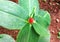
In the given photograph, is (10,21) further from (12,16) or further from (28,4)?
(28,4)

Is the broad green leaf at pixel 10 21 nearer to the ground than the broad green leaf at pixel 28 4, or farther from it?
nearer to the ground

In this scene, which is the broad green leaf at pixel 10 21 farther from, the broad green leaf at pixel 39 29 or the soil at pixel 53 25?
the soil at pixel 53 25

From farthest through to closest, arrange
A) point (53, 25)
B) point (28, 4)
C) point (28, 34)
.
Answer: point (53, 25)
point (28, 4)
point (28, 34)

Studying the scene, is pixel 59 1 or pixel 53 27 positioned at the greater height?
pixel 59 1

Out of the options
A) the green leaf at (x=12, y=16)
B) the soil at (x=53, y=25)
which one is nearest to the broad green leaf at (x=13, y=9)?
the green leaf at (x=12, y=16)

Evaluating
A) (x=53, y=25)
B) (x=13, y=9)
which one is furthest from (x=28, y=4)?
(x=53, y=25)

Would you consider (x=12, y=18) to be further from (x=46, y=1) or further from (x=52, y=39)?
(x=46, y=1)

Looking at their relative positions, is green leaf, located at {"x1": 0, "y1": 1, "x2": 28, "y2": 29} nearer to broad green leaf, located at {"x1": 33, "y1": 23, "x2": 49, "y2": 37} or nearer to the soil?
broad green leaf, located at {"x1": 33, "y1": 23, "x2": 49, "y2": 37}

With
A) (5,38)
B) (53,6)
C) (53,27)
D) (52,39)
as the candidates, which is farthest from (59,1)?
(5,38)

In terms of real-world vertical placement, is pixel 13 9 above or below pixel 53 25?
above
